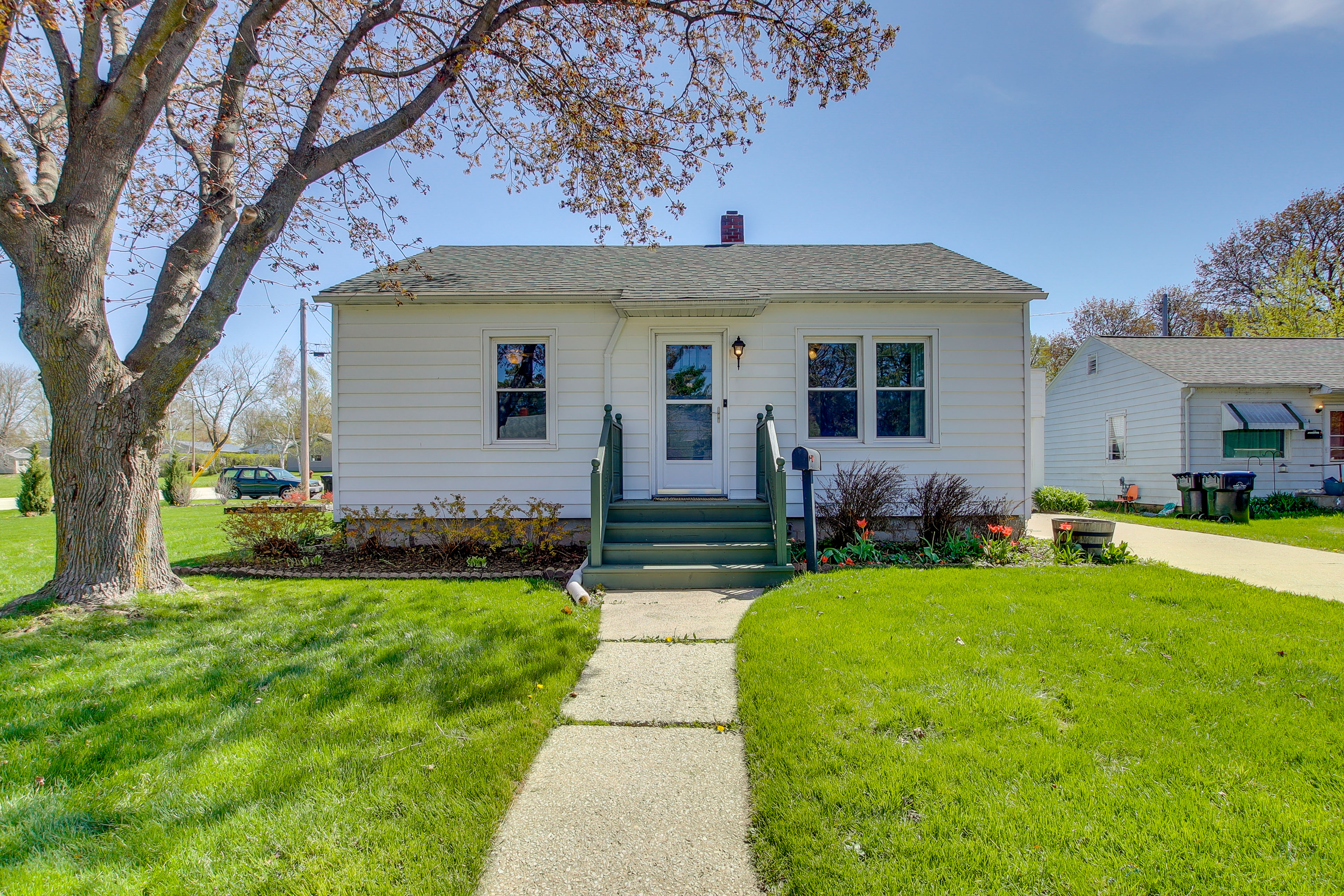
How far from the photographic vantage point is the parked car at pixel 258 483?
23547 millimetres

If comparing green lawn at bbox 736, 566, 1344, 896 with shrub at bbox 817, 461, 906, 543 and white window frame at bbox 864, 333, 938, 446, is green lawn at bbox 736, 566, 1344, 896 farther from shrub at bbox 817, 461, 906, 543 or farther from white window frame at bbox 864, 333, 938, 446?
white window frame at bbox 864, 333, 938, 446

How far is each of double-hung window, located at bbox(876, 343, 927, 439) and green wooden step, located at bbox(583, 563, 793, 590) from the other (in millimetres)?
3074

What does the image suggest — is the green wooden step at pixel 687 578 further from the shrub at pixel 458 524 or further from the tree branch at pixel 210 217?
the tree branch at pixel 210 217

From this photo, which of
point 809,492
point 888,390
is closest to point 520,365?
point 809,492

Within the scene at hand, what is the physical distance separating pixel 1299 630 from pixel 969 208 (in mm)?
10881

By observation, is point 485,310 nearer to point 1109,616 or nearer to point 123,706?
point 123,706

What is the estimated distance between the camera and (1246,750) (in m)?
2.53

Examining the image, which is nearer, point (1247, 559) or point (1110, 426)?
point (1247, 559)

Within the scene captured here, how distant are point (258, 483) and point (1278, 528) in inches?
1244

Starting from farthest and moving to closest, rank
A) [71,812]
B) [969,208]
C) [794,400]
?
[969,208], [794,400], [71,812]

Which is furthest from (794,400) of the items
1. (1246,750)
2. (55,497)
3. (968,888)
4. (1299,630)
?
(55,497)

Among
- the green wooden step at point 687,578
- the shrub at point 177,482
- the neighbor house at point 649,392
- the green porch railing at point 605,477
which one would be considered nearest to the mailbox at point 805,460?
the green wooden step at point 687,578

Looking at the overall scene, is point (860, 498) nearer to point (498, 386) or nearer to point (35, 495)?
point (498, 386)

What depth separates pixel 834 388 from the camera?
25.6ft
